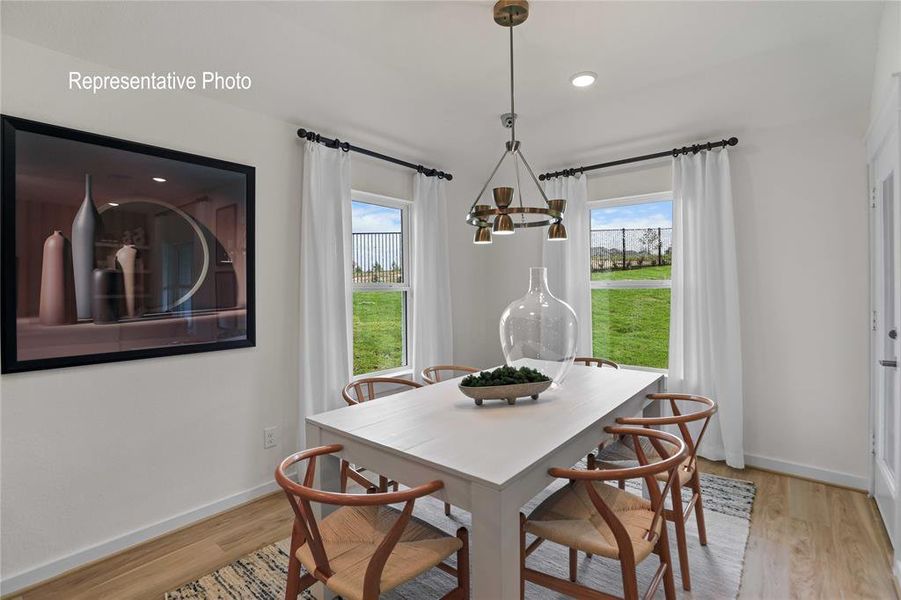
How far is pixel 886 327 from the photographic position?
7.82ft

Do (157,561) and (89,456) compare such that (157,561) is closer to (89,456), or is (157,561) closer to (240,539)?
(240,539)

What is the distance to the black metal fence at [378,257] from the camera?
3.55 meters

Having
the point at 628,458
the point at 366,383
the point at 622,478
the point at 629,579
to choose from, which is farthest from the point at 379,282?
the point at 629,579

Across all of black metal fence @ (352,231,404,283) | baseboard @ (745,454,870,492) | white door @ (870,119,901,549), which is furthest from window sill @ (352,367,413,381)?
white door @ (870,119,901,549)

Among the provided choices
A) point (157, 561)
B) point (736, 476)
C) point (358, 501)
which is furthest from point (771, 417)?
point (157, 561)

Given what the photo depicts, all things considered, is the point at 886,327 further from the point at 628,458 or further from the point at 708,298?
the point at 628,458

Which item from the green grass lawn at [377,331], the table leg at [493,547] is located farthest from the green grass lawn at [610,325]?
the table leg at [493,547]

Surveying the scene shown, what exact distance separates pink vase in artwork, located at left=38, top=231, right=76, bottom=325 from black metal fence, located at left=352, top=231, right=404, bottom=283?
1752 millimetres

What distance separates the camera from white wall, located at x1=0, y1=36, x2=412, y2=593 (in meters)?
1.97

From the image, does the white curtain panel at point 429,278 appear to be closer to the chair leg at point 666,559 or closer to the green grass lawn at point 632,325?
the green grass lawn at point 632,325

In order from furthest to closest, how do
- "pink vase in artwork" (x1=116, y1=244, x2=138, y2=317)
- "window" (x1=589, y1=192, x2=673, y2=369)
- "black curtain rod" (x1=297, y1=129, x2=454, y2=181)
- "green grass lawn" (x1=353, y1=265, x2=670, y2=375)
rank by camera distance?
"window" (x1=589, y1=192, x2=673, y2=369) → "green grass lawn" (x1=353, y1=265, x2=670, y2=375) → "black curtain rod" (x1=297, y1=129, x2=454, y2=181) → "pink vase in artwork" (x1=116, y1=244, x2=138, y2=317)

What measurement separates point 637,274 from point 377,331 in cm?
225

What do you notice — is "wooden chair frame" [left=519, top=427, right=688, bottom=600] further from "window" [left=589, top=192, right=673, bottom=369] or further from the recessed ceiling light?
"window" [left=589, top=192, right=673, bottom=369]

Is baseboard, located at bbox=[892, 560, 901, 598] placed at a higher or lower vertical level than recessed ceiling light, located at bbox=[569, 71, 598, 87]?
lower
